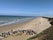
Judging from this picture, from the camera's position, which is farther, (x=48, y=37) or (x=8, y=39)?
(x=8, y=39)

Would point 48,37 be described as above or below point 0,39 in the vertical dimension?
above

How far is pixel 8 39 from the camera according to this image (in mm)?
13109

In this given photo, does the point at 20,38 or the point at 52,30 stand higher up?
the point at 52,30

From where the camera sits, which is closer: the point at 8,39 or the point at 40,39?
the point at 40,39

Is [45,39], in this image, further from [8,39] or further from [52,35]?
[8,39]

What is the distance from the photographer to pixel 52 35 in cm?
852

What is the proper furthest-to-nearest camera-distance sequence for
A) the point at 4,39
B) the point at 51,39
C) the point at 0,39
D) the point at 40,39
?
the point at 4,39 < the point at 0,39 < the point at 40,39 < the point at 51,39

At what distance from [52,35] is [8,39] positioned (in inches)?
212

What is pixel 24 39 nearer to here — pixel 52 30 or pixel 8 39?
pixel 8 39

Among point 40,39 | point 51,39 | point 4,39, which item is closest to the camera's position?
point 51,39

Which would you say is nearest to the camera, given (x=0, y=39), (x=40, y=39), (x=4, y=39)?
(x=40, y=39)

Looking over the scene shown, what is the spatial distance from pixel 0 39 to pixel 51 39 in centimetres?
527

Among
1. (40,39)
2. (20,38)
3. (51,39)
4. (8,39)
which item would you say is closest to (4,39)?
(8,39)

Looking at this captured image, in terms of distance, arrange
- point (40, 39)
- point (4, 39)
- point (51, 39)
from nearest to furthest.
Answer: point (51, 39) < point (40, 39) < point (4, 39)
